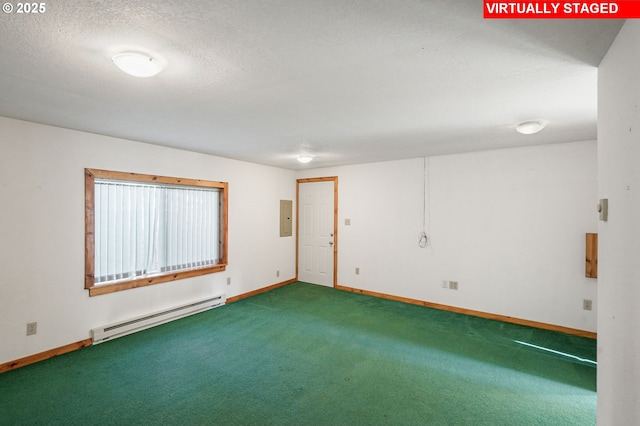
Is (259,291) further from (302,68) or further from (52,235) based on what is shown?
(302,68)

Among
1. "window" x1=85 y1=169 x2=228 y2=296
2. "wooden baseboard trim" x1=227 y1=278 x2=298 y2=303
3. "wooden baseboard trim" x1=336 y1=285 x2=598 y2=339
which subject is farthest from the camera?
"wooden baseboard trim" x1=227 y1=278 x2=298 y2=303

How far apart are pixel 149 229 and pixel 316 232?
10.4 ft

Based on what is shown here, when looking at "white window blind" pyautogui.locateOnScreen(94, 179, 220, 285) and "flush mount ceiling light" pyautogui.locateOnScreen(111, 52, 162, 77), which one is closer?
"flush mount ceiling light" pyautogui.locateOnScreen(111, 52, 162, 77)

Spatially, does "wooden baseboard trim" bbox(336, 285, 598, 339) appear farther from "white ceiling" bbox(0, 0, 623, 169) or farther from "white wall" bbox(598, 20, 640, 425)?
"white wall" bbox(598, 20, 640, 425)

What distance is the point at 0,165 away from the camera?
2748 mm

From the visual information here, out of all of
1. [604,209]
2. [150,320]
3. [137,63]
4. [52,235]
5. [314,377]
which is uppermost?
[137,63]

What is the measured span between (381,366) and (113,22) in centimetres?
329

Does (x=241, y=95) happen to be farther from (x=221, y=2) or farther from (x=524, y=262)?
(x=524, y=262)

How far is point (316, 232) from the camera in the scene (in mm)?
6129

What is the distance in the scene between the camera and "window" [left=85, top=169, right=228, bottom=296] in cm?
343

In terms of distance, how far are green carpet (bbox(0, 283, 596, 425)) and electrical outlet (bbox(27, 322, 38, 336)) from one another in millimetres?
327

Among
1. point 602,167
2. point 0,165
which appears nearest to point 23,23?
point 0,165

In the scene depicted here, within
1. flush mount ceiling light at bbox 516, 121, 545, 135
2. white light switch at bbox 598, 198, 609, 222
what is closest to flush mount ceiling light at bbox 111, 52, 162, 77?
white light switch at bbox 598, 198, 609, 222

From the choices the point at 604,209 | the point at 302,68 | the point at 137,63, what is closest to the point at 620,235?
the point at 604,209
